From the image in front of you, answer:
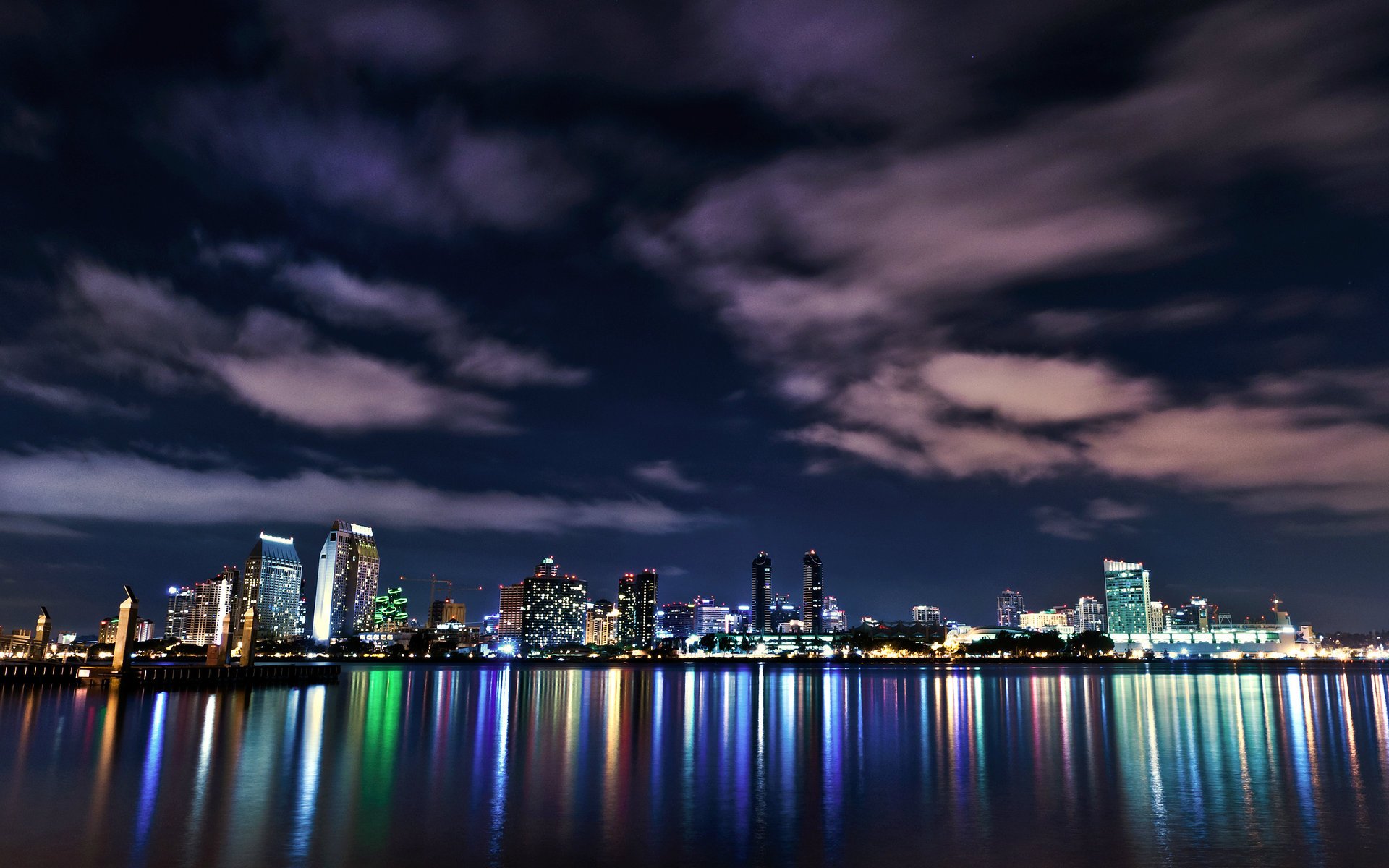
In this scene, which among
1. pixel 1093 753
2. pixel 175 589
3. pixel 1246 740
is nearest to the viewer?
pixel 1093 753

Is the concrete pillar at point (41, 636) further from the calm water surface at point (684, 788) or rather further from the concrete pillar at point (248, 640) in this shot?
the calm water surface at point (684, 788)

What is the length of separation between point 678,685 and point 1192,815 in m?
95.6

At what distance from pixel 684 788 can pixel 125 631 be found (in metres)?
89.8

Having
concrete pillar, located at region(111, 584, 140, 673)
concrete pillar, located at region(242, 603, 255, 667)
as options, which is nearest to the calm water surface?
concrete pillar, located at region(111, 584, 140, 673)

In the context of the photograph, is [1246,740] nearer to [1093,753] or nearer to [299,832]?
[1093,753]

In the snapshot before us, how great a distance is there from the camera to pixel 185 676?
101 m

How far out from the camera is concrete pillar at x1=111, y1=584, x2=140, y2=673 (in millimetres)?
95394

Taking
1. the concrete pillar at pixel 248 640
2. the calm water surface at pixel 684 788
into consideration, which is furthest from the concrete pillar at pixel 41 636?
the calm water surface at pixel 684 788

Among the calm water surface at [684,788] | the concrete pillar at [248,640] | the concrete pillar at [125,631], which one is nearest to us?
the calm water surface at [684,788]

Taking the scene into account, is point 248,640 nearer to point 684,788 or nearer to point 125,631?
point 125,631

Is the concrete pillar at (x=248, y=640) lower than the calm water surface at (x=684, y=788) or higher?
higher

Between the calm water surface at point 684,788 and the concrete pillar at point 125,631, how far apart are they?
110 feet

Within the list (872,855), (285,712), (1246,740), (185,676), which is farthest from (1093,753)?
(185,676)

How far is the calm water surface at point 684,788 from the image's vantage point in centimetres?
2216
